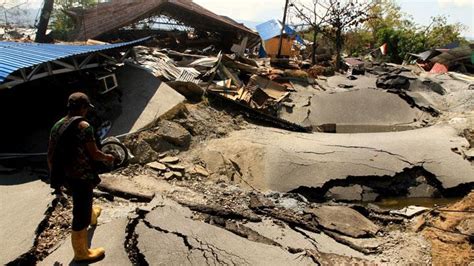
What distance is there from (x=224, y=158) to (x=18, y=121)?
14.8 feet

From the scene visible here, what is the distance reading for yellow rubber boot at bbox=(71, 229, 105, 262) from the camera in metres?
3.67

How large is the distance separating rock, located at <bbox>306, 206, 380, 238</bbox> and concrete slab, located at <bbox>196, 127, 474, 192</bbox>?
1036mm

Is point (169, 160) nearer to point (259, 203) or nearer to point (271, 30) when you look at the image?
point (259, 203)

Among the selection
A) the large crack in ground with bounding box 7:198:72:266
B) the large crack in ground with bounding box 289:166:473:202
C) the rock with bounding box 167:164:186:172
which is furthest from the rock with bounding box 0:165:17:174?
the large crack in ground with bounding box 289:166:473:202

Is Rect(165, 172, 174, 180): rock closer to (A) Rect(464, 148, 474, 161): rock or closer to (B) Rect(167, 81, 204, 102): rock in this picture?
(B) Rect(167, 81, 204, 102): rock

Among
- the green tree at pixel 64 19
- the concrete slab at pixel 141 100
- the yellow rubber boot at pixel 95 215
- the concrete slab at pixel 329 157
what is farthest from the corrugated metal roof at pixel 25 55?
the green tree at pixel 64 19

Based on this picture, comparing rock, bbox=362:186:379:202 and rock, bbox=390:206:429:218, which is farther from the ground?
rock, bbox=390:206:429:218

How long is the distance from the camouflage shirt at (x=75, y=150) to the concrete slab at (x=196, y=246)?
113 cm

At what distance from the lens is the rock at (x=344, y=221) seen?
5323 mm

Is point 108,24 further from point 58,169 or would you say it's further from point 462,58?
point 462,58

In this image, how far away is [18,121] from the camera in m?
7.92

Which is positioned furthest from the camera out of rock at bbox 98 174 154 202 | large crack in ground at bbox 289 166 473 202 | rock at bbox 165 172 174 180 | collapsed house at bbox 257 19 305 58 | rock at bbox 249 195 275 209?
collapsed house at bbox 257 19 305 58

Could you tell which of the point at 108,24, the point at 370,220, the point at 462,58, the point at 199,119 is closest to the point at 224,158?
the point at 199,119

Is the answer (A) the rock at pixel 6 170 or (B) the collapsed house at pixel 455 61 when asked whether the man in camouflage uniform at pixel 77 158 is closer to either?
(A) the rock at pixel 6 170
